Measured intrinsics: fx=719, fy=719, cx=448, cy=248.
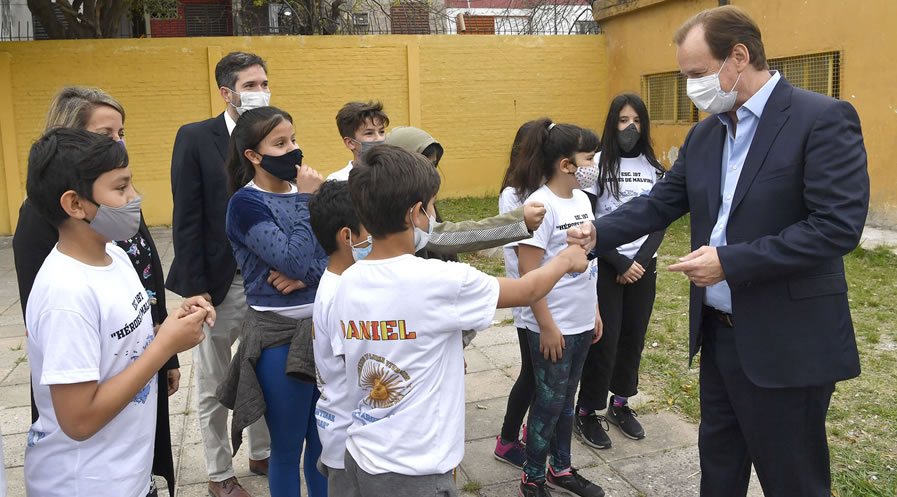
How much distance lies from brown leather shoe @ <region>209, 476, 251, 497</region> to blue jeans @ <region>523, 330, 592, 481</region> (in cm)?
137

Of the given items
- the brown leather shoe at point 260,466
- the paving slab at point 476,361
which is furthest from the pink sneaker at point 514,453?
the paving slab at point 476,361

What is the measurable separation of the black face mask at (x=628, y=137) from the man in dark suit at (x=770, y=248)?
1350mm

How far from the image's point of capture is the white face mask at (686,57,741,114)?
8.52 feet

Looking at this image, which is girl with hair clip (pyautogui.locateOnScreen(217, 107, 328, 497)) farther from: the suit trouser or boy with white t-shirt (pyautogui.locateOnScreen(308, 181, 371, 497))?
the suit trouser

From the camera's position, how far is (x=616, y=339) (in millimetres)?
3969

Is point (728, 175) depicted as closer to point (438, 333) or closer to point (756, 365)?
point (756, 365)

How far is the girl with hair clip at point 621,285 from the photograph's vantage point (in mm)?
3951

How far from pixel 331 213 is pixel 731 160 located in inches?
57.2

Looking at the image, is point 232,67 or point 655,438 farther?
point 655,438

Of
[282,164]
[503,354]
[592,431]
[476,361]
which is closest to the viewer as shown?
[282,164]

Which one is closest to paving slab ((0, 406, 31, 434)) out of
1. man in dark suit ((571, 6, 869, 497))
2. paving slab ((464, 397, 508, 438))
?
paving slab ((464, 397, 508, 438))

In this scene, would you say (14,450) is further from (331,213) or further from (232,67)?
(331,213)

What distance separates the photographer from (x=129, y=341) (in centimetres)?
211

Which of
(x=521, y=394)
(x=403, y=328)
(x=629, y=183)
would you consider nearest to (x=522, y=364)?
(x=521, y=394)
